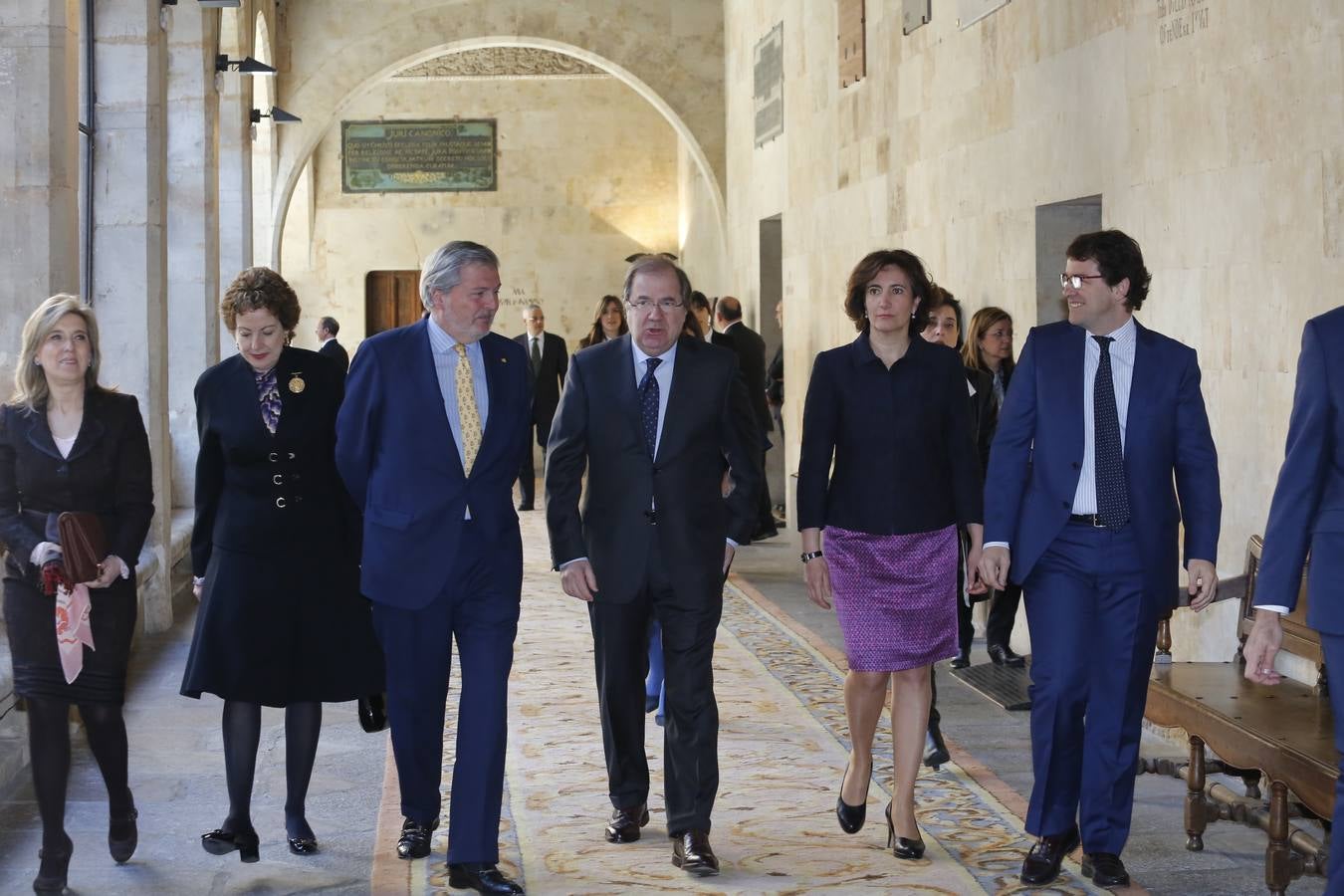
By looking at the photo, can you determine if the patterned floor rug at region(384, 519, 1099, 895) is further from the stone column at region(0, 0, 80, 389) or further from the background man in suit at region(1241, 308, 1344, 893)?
the stone column at region(0, 0, 80, 389)

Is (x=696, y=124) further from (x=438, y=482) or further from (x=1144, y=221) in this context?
(x=438, y=482)

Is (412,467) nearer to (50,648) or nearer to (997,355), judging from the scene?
(50,648)

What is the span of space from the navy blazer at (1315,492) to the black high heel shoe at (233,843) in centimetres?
263

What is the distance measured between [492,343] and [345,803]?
5.44 ft

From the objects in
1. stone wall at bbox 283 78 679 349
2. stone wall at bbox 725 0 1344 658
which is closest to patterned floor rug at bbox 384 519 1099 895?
stone wall at bbox 725 0 1344 658

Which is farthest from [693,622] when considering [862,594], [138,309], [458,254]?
[138,309]

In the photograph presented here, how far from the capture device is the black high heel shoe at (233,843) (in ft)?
14.7

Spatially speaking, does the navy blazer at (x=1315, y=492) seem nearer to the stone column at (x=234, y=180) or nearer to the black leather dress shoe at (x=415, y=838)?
the black leather dress shoe at (x=415, y=838)

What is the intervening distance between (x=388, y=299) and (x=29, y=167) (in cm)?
1531

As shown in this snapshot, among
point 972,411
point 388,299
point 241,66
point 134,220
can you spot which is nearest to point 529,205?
point 388,299

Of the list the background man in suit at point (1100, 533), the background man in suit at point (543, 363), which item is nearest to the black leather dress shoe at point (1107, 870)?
the background man in suit at point (1100, 533)

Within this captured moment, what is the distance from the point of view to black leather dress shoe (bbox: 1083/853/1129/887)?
164 inches

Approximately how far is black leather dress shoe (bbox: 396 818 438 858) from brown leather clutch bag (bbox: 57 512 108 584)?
103 cm

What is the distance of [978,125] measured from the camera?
26.4 ft
